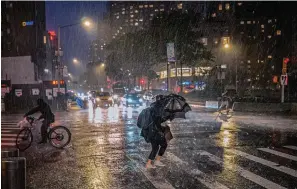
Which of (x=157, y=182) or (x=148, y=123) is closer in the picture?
(x=157, y=182)

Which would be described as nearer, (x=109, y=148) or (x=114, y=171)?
(x=114, y=171)

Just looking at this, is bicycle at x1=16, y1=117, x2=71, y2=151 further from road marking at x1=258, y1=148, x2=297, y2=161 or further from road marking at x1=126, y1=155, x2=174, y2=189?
road marking at x1=258, y1=148, x2=297, y2=161

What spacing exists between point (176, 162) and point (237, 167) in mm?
1623

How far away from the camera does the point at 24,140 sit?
36.9ft

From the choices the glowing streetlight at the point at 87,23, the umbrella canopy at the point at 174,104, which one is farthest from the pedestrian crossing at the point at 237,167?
the glowing streetlight at the point at 87,23

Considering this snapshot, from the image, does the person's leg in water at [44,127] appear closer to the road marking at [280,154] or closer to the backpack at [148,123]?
the backpack at [148,123]

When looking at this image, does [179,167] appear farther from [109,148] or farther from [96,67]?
[96,67]

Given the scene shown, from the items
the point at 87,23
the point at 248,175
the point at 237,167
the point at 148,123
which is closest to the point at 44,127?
the point at 148,123

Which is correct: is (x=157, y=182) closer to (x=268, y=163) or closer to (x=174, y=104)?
(x=174, y=104)

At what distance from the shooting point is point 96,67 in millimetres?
110188

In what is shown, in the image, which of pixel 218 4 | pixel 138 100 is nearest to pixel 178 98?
pixel 138 100

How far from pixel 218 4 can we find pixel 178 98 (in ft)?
435

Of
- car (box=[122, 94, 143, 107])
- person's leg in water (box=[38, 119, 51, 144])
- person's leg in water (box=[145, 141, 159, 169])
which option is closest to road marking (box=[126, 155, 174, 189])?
person's leg in water (box=[145, 141, 159, 169])

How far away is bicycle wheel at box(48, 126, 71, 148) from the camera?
447 inches
